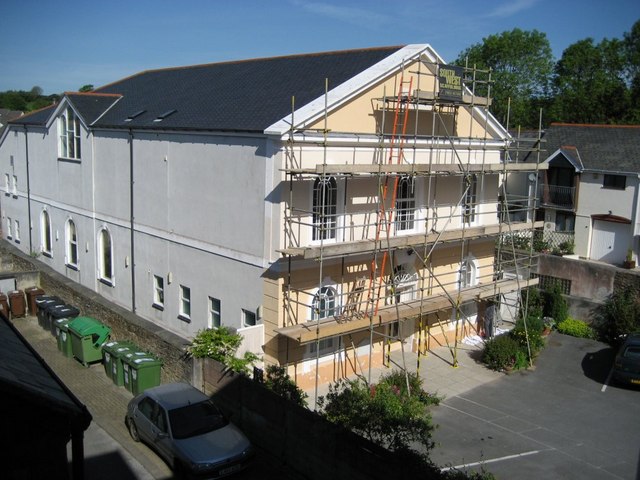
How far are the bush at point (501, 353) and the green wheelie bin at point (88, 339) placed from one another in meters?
11.7

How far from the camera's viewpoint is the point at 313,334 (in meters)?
15.9

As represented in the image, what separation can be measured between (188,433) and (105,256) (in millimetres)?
14175

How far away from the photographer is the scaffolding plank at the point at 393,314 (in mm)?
15875

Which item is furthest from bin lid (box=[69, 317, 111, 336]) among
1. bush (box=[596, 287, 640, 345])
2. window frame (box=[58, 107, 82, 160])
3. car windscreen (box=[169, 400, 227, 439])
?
bush (box=[596, 287, 640, 345])

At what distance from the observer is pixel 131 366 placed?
16250 mm

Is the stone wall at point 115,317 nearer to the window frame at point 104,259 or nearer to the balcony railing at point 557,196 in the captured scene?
the window frame at point 104,259

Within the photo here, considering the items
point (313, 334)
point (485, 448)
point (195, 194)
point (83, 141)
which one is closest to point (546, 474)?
point (485, 448)

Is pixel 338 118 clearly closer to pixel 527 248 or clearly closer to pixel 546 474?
pixel 546 474

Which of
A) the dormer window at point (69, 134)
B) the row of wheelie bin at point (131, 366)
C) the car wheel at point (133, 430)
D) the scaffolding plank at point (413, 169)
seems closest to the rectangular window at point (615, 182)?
the scaffolding plank at point (413, 169)

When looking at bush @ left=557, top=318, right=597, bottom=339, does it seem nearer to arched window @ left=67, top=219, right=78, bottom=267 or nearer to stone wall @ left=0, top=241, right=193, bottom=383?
stone wall @ left=0, top=241, right=193, bottom=383

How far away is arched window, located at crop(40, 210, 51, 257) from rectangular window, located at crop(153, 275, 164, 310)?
35.8ft

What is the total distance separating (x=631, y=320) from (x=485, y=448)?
1059 centimetres

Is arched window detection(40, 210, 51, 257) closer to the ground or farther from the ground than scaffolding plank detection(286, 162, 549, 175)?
closer to the ground

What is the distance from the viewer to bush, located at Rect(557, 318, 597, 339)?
23406 mm
